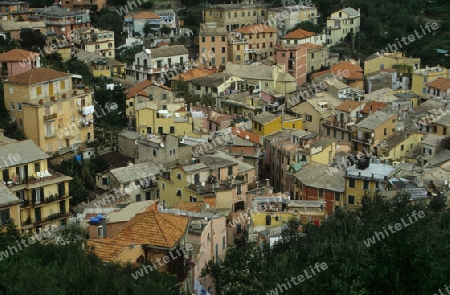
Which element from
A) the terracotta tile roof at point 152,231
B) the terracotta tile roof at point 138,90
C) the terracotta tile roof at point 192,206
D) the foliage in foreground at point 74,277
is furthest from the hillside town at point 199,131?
the foliage in foreground at point 74,277

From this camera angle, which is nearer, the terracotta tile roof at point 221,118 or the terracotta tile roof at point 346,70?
the terracotta tile roof at point 221,118

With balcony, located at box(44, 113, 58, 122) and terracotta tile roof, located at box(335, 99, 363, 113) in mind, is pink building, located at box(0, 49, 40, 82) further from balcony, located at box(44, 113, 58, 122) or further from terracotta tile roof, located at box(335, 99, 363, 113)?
terracotta tile roof, located at box(335, 99, 363, 113)

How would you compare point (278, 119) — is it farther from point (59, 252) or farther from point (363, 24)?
point (363, 24)

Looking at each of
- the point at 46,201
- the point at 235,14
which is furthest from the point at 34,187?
the point at 235,14

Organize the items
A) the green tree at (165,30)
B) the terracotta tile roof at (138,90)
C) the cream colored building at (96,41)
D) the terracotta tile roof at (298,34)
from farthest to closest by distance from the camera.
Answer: the green tree at (165,30) < the terracotta tile roof at (298,34) < the cream colored building at (96,41) < the terracotta tile roof at (138,90)

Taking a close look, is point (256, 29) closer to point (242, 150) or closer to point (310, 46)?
point (310, 46)

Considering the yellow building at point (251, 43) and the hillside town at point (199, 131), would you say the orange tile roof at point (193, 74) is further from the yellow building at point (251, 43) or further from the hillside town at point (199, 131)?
the yellow building at point (251, 43)
